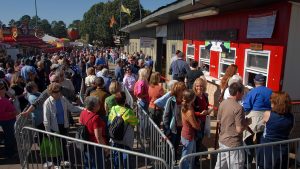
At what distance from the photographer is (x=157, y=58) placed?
1941 centimetres

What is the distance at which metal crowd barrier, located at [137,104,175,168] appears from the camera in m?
4.88

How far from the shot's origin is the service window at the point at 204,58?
11.1 m

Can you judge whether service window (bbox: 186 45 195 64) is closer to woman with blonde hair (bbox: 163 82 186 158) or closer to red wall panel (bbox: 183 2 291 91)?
red wall panel (bbox: 183 2 291 91)

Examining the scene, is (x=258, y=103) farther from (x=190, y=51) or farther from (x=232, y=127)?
(x=190, y=51)

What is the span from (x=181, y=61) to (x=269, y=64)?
2.83 meters

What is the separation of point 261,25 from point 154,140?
158 inches

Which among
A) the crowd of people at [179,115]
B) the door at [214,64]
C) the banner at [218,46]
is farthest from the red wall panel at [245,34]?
the crowd of people at [179,115]

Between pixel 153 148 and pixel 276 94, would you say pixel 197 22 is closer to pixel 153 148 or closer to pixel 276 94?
pixel 153 148

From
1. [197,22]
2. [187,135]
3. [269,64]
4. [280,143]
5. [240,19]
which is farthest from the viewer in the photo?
[197,22]

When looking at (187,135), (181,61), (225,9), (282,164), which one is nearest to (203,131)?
(187,135)

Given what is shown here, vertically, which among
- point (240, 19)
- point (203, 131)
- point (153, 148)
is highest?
Answer: point (240, 19)

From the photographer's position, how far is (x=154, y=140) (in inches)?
228

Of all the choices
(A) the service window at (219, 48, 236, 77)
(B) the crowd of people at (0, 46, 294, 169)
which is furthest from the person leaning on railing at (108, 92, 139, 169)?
(A) the service window at (219, 48, 236, 77)

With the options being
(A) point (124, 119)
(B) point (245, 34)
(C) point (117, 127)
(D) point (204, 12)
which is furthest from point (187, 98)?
(D) point (204, 12)
